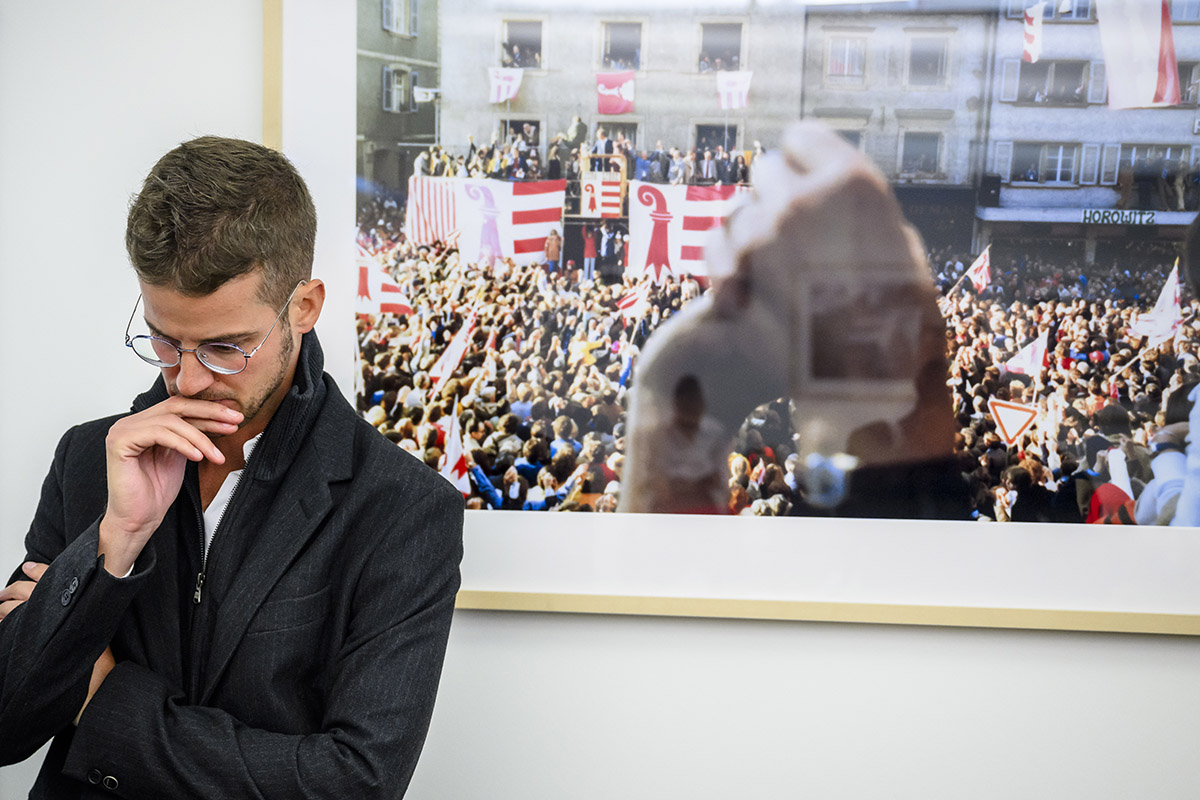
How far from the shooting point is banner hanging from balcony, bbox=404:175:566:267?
1.47 metres

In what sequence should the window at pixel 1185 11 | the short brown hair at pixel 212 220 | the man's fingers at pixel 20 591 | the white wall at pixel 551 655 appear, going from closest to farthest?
the short brown hair at pixel 212 220, the man's fingers at pixel 20 591, the window at pixel 1185 11, the white wall at pixel 551 655

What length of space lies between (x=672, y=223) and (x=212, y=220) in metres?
0.71

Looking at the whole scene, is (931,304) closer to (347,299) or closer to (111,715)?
(347,299)

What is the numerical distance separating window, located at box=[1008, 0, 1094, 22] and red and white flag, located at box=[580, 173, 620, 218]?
25.8 inches

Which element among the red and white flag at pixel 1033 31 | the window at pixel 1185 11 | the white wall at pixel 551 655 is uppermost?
the window at pixel 1185 11

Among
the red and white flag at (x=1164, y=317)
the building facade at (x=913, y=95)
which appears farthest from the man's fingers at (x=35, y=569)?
the red and white flag at (x=1164, y=317)

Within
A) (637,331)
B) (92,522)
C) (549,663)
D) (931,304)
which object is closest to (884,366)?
(931,304)

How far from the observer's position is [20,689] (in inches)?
38.4

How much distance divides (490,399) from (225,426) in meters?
0.53

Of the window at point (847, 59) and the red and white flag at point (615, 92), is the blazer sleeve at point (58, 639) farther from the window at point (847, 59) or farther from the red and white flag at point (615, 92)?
the window at point (847, 59)

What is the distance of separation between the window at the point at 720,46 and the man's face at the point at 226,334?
2.56 ft

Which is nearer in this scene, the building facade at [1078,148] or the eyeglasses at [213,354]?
the eyeglasses at [213,354]

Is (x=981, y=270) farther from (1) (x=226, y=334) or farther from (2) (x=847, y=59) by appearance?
(1) (x=226, y=334)

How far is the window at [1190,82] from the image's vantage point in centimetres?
139
